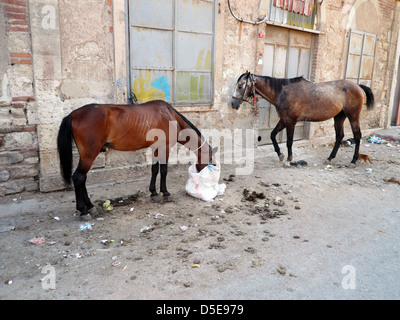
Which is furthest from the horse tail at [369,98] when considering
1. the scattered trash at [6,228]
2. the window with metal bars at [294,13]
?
the scattered trash at [6,228]

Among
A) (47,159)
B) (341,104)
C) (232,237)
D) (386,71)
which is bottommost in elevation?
(232,237)

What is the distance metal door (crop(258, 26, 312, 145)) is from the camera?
24.7ft

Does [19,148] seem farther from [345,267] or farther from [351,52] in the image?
[351,52]

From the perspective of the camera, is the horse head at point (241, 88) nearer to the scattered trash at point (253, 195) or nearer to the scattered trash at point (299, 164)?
the scattered trash at point (299, 164)

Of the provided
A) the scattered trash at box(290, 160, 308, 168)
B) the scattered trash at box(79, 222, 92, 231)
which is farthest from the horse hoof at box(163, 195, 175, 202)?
the scattered trash at box(290, 160, 308, 168)

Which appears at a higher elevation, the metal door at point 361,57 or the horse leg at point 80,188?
the metal door at point 361,57

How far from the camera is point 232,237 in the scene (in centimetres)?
376

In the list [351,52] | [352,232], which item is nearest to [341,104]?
[351,52]

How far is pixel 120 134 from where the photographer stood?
4.19m

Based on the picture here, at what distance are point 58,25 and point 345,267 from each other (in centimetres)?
453

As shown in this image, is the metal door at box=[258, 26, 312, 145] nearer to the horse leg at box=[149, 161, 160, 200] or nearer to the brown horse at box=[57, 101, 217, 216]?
the brown horse at box=[57, 101, 217, 216]

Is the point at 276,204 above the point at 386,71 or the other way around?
the other way around

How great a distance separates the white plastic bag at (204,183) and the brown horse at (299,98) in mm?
2122

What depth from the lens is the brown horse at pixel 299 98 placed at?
6.59 meters
